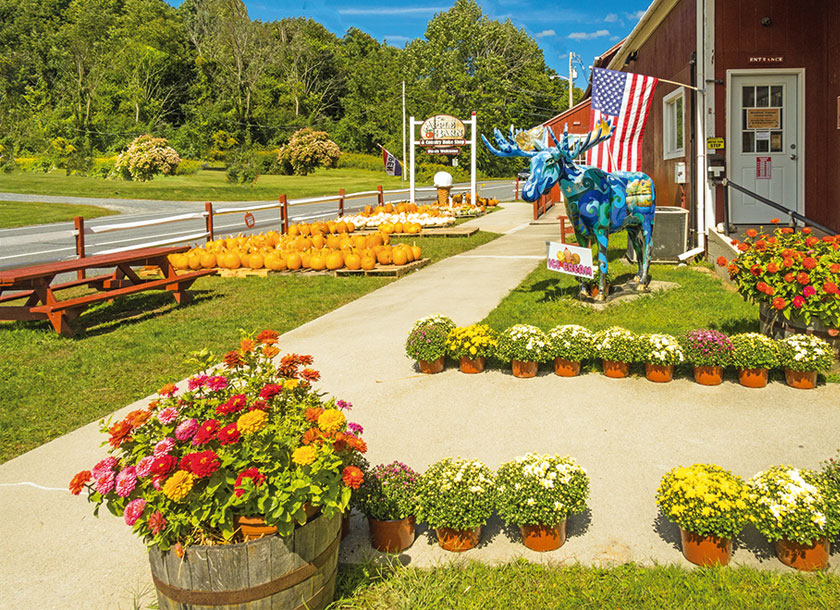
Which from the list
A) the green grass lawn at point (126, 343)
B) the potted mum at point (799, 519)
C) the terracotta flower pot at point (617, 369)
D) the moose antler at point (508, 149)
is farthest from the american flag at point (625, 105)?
the potted mum at point (799, 519)

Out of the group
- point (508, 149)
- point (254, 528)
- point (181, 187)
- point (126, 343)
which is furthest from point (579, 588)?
point (181, 187)

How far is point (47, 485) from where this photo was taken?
461cm

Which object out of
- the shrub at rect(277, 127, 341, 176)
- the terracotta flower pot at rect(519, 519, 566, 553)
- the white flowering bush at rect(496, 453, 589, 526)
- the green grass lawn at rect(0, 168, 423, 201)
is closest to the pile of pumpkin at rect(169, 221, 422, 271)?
the white flowering bush at rect(496, 453, 589, 526)

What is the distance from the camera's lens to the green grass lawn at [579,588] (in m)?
3.16

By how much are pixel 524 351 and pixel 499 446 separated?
165 centimetres

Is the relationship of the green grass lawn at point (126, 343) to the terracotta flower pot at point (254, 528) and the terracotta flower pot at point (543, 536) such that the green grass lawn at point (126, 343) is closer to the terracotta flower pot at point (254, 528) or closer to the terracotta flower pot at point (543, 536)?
the terracotta flower pot at point (254, 528)

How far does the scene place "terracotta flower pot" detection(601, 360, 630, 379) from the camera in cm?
638

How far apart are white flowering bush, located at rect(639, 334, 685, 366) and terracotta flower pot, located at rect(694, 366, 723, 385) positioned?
8.1 inches

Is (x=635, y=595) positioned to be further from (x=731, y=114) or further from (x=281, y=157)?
(x=281, y=157)

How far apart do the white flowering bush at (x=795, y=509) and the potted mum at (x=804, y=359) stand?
8.51 feet

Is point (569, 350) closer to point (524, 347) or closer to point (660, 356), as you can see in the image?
point (524, 347)

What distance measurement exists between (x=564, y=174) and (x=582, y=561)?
5506 mm

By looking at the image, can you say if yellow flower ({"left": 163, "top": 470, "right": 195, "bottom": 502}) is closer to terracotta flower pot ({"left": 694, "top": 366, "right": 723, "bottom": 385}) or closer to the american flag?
terracotta flower pot ({"left": 694, "top": 366, "right": 723, "bottom": 385})

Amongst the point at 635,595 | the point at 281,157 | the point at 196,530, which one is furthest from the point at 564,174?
the point at 281,157
